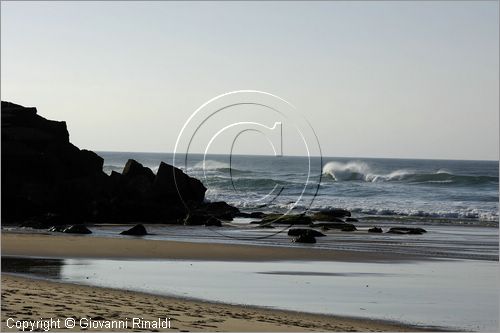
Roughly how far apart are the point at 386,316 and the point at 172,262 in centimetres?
885

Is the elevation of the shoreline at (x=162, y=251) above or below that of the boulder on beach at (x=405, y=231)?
below

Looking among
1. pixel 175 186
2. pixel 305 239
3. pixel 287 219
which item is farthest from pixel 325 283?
pixel 175 186

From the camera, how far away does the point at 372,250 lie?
25641 millimetres

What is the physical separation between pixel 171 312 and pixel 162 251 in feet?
35.9

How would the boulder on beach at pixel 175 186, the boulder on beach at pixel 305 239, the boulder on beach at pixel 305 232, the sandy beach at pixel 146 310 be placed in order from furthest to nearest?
the boulder on beach at pixel 175 186
the boulder on beach at pixel 305 232
the boulder on beach at pixel 305 239
the sandy beach at pixel 146 310

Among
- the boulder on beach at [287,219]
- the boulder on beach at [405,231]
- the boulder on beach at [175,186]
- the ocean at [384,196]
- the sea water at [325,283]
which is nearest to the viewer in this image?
the sea water at [325,283]

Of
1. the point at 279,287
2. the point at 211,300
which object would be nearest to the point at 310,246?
the point at 279,287

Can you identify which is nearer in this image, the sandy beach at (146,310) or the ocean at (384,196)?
the sandy beach at (146,310)

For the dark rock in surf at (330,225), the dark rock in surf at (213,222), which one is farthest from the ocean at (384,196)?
the dark rock in surf at (330,225)

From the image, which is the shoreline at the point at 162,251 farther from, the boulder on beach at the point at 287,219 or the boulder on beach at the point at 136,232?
the boulder on beach at the point at 287,219

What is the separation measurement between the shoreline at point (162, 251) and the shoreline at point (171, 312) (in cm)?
739

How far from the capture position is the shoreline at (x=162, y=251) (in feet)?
74.5

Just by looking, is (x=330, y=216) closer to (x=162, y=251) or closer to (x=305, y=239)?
(x=305, y=239)

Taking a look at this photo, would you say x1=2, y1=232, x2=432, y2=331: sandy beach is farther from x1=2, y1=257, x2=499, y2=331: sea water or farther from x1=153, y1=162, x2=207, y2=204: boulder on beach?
x1=153, y1=162, x2=207, y2=204: boulder on beach
